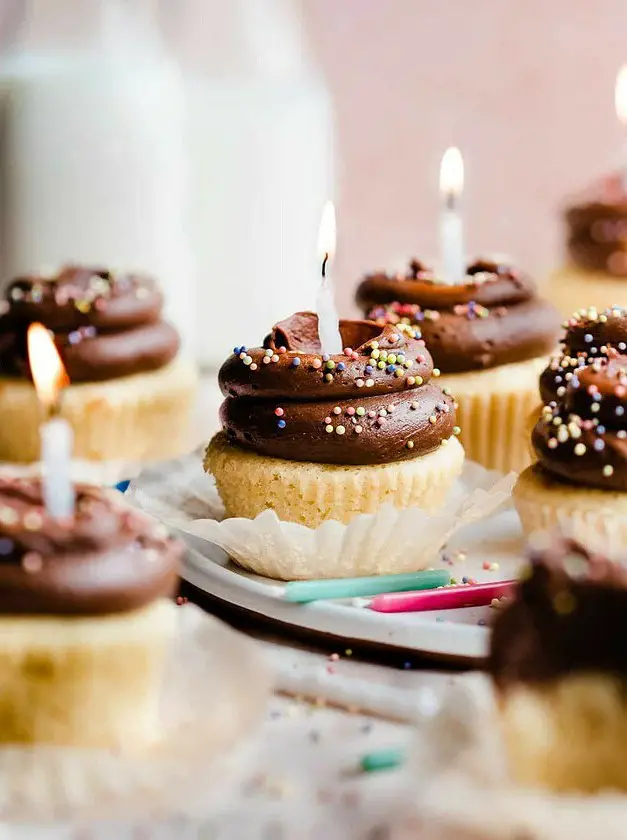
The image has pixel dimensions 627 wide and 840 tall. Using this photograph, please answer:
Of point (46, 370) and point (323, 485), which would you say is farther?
point (323, 485)

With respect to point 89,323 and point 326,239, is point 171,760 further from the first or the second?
point 89,323

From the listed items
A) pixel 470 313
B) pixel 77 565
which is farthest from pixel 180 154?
pixel 77 565

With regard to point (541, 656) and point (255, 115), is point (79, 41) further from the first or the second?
point (541, 656)

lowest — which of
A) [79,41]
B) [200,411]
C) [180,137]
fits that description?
[200,411]

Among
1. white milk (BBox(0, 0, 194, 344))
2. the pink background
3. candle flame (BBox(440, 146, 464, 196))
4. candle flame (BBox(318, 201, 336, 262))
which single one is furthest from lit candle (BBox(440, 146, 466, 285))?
the pink background

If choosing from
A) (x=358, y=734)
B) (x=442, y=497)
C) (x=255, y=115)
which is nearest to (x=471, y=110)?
(x=255, y=115)

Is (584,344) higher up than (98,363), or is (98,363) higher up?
(584,344)

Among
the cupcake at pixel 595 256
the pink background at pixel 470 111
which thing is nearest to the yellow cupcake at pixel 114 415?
the cupcake at pixel 595 256

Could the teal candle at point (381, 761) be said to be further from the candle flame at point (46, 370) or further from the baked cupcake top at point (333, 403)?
the baked cupcake top at point (333, 403)
